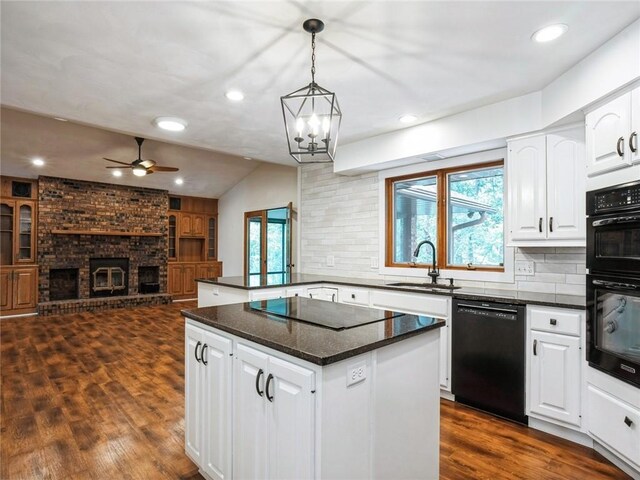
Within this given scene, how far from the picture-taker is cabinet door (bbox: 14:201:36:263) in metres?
6.62

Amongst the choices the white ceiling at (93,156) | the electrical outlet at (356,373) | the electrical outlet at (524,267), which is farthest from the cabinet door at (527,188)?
the white ceiling at (93,156)

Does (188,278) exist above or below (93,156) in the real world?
below

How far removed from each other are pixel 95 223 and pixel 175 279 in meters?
2.10

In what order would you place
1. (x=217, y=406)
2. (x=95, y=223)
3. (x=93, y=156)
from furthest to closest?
1. (x=95, y=223)
2. (x=93, y=156)
3. (x=217, y=406)

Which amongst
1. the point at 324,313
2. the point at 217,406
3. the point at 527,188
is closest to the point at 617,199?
the point at 527,188

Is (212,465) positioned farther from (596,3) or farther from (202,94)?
(596,3)

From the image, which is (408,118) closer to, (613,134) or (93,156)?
(613,134)

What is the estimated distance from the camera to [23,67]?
2404 mm

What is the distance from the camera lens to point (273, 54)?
2.27 metres

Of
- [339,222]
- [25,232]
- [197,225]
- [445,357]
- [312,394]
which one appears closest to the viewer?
[312,394]

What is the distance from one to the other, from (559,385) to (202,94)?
3345 mm

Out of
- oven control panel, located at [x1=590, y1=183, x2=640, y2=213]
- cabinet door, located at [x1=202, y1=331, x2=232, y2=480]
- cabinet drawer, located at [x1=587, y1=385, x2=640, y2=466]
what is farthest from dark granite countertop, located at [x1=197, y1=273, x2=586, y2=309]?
cabinet door, located at [x1=202, y1=331, x2=232, y2=480]

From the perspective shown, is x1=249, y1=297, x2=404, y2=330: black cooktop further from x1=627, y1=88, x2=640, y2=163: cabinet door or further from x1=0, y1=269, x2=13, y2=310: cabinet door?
x1=0, y1=269, x2=13, y2=310: cabinet door

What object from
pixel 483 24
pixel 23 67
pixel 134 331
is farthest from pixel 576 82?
pixel 134 331
